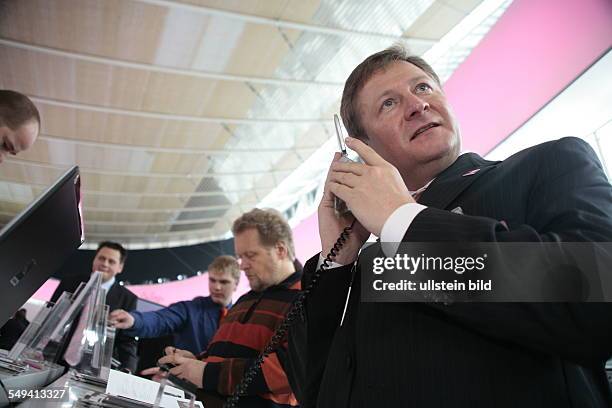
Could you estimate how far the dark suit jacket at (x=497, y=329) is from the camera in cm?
60

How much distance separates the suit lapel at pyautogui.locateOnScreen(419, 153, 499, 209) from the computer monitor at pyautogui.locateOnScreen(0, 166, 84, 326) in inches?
35.4

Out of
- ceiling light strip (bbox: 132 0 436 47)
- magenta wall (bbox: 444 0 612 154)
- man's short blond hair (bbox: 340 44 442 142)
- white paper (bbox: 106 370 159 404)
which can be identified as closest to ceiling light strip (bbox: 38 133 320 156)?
ceiling light strip (bbox: 132 0 436 47)

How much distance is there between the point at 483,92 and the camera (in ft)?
13.7

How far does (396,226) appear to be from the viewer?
2.27 feet

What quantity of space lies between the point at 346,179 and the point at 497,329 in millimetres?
368

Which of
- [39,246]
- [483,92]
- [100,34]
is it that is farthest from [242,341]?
[100,34]

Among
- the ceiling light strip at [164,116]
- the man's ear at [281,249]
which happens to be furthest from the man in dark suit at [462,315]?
the ceiling light strip at [164,116]

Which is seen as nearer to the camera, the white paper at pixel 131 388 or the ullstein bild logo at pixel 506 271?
the ullstein bild logo at pixel 506 271

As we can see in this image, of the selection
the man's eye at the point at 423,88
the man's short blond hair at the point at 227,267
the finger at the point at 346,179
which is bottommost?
the finger at the point at 346,179

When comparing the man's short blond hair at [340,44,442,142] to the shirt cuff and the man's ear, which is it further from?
the man's ear

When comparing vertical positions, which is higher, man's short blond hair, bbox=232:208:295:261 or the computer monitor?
man's short blond hair, bbox=232:208:295:261

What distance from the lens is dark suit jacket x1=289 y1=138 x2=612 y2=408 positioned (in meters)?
0.60

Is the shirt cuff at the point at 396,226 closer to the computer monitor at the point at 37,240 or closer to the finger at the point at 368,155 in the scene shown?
the finger at the point at 368,155

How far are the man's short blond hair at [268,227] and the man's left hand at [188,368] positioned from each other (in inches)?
27.0
